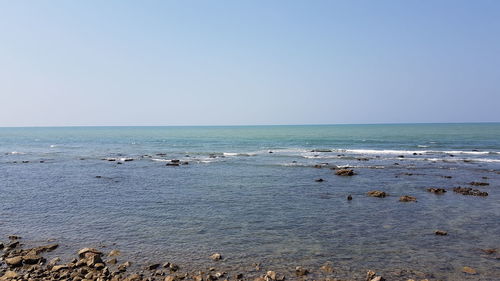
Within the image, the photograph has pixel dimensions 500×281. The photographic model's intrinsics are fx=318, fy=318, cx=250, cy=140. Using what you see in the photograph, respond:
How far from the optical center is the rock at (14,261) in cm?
1227

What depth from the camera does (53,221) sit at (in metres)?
18.3

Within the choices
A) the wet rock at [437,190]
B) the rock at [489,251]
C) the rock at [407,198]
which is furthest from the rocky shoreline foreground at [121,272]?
the wet rock at [437,190]

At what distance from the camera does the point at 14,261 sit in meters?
12.4

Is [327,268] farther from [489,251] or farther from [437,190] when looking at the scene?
[437,190]

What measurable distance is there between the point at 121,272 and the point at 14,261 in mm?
4383

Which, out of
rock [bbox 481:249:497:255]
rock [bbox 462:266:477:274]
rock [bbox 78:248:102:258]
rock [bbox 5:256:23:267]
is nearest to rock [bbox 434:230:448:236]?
rock [bbox 481:249:497:255]

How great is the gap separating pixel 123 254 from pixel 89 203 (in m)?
11.1

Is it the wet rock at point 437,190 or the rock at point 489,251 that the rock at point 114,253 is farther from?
the wet rock at point 437,190

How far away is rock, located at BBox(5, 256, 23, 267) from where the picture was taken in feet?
40.3

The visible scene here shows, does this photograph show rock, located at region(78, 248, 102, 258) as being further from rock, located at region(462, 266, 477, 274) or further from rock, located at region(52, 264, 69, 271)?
rock, located at region(462, 266, 477, 274)

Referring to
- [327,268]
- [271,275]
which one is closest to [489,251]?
[327,268]

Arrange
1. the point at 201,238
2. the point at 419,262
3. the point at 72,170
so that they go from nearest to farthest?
the point at 419,262
the point at 201,238
the point at 72,170

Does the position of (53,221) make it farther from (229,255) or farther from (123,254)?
(229,255)

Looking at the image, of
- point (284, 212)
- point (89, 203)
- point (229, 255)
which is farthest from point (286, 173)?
point (229, 255)
